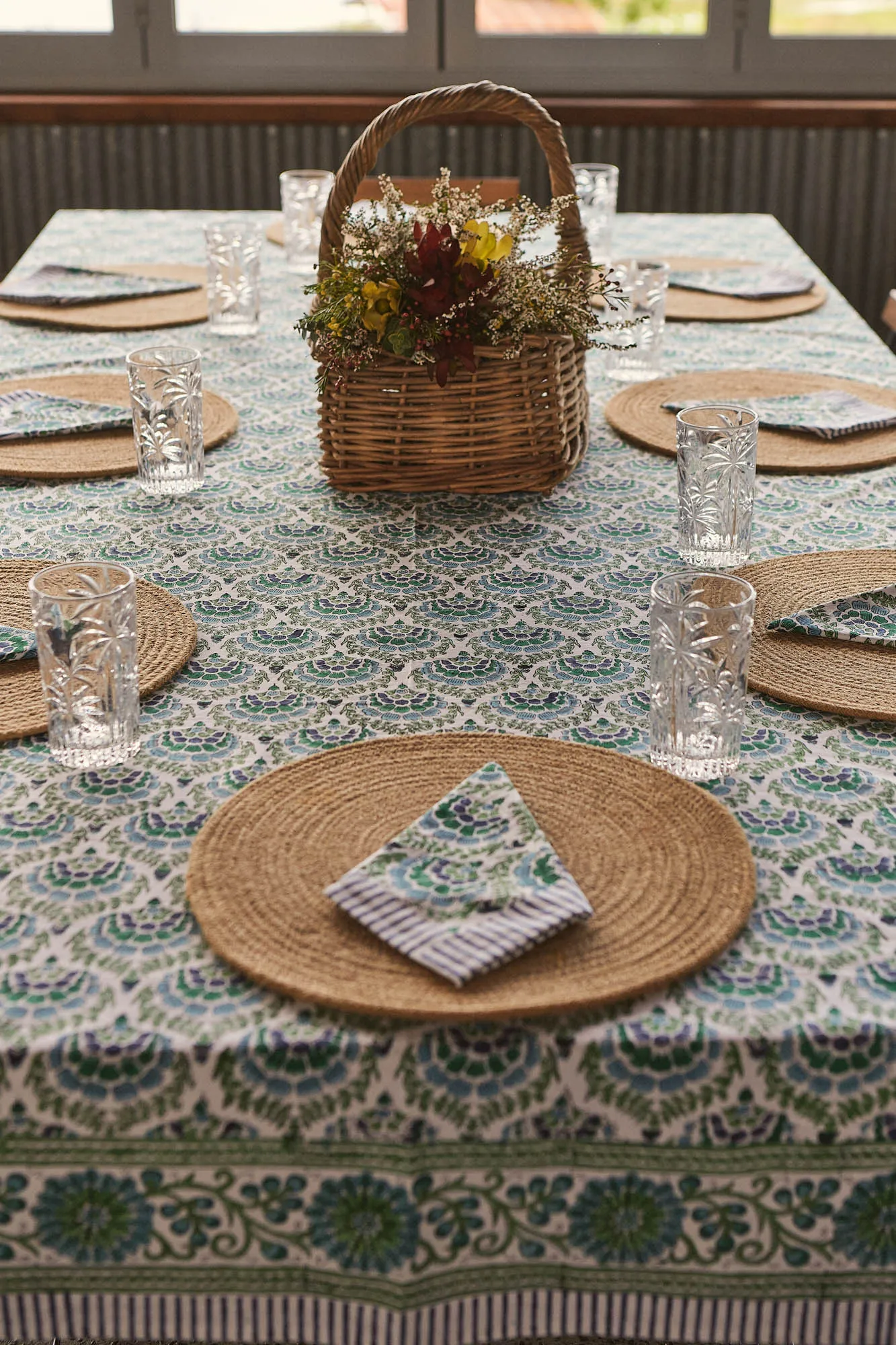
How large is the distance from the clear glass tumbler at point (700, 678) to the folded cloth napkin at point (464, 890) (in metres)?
0.15

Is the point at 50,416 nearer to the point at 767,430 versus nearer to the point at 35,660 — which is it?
the point at 35,660

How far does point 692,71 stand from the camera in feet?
12.7

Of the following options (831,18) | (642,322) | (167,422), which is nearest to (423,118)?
(167,422)

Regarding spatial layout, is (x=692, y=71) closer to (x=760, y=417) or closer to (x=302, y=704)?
(x=760, y=417)

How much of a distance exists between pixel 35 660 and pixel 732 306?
1.48 metres

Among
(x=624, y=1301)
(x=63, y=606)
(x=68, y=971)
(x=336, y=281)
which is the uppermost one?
(x=336, y=281)

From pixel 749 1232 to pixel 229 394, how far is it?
1.39 metres

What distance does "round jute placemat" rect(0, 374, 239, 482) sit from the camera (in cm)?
163

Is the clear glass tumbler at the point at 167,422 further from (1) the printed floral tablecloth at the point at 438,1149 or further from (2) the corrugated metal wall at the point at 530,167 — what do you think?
(2) the corrugated metal wall at the point at 530,167

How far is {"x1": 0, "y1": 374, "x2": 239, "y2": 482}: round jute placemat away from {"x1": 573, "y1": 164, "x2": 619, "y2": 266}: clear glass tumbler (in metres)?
0.96

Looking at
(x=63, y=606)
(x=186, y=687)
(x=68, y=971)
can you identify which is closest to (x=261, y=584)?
(x=186, y=687)

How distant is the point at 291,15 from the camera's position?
3.87 metres

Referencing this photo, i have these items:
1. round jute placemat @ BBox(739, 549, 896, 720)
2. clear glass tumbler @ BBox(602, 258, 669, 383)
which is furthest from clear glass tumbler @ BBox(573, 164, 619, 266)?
round jute placemat @ BBox(739, 549, 896, 720)

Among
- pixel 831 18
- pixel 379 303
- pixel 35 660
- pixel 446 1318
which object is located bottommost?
pixel 446 1318
